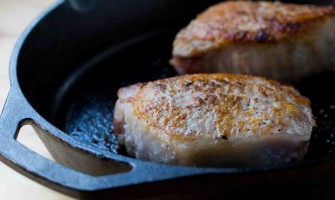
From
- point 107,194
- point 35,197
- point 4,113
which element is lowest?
point 35,197

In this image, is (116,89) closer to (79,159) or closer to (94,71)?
(94,71)

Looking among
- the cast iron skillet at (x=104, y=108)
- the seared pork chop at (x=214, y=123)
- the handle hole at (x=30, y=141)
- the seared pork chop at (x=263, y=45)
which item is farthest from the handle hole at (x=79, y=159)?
the seared pork chop at (x=263, y=45)

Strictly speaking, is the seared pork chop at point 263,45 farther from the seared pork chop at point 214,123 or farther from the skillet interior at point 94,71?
the seared pork chop at point 214,123

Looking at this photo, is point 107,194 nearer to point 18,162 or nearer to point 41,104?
point 18,162

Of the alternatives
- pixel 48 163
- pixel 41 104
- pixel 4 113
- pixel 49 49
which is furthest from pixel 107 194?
pixel 49 49

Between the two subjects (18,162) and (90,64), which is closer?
(18,162)

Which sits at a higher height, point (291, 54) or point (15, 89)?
point (15, 89)

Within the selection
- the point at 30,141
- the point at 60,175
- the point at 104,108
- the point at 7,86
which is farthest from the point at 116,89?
the point at 60,175
